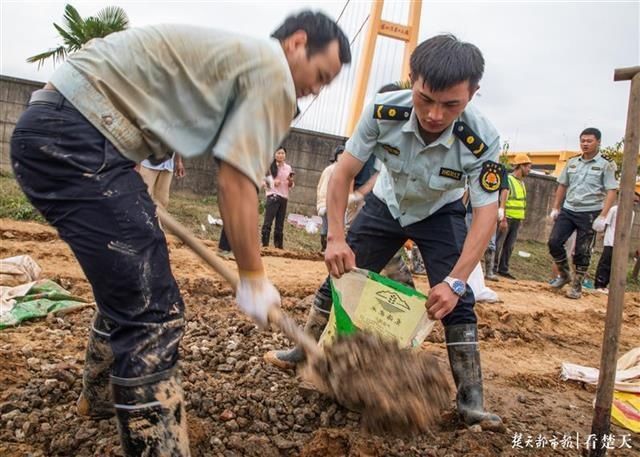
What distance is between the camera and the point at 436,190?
242 cm

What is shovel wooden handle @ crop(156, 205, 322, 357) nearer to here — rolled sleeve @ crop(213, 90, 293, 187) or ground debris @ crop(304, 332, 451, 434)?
ground debris @ crop(304, 332, 451, 434)

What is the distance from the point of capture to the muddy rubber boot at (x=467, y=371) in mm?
2322

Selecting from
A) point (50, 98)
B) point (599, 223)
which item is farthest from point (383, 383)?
point (599, 223)

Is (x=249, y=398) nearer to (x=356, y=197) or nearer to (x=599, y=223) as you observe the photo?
(x=356, y=197)

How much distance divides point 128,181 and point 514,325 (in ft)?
13.8

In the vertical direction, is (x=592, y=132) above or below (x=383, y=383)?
above

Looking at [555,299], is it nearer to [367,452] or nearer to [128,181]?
[367,452]

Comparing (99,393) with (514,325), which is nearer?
(99,393)

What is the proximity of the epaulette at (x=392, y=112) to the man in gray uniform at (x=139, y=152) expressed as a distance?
1.00 m

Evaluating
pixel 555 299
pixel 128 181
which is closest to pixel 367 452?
pixel 128 181

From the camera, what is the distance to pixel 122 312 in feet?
4.57

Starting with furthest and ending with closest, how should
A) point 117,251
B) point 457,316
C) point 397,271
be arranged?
point 397,271, point 457,316, point 117,251

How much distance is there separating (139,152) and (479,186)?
144 centimetres

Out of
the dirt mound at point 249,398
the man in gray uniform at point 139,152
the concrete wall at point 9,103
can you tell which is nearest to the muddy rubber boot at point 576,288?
the dirt mound at point 249,398
